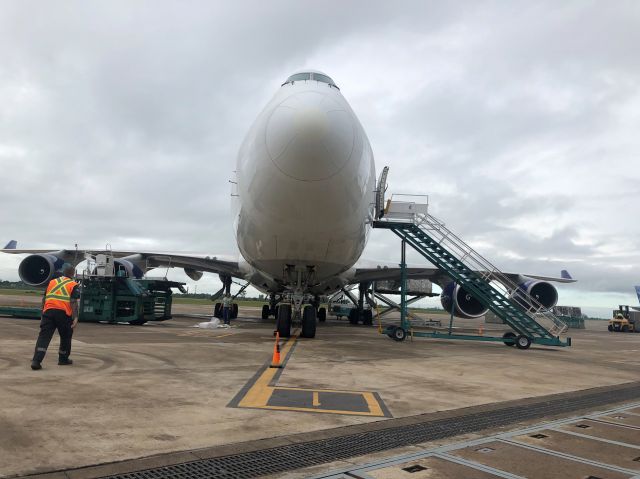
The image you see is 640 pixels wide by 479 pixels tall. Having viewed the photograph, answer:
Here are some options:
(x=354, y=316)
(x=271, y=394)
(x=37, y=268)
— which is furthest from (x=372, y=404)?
(x=354, y=316)

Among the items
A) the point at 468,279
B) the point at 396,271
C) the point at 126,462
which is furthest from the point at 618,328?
the point at 126,462

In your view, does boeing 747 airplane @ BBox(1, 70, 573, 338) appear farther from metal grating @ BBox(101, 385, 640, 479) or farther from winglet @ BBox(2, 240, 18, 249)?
winglet @ BBox(2, 240, 18, 249)

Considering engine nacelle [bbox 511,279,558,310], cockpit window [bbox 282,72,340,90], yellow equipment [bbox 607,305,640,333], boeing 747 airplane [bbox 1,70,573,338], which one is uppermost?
cockpit window [bbox 282,72,340,90]

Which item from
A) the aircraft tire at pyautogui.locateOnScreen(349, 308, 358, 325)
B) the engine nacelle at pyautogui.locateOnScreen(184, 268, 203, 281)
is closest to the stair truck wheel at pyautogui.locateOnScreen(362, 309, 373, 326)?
the aircraft tire at pyautogui.locateOnScreen(349, 308, 358, 325)

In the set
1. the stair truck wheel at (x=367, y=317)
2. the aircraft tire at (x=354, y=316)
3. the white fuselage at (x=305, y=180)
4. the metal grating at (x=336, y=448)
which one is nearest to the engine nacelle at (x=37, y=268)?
the white fuselage at (x=305, y=180)

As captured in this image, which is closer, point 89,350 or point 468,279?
point 89,350

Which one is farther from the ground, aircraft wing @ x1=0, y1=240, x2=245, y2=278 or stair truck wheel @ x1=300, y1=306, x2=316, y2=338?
aircraft wing @ x1=0, y1=240, x2=245, y2=278

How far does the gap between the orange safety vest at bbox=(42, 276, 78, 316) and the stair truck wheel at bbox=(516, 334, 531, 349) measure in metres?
11.5

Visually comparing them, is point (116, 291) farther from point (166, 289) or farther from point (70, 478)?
point (70, 478)

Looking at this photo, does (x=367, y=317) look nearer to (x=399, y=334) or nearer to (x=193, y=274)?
(x=193, y=274)

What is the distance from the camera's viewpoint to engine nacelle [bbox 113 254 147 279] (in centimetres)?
1680

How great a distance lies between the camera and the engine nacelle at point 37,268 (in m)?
18.0

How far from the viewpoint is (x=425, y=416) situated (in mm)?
4398

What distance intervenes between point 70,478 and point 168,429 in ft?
3.49
